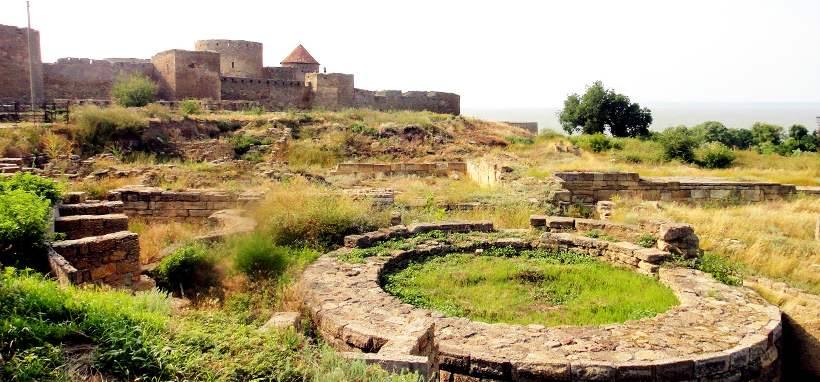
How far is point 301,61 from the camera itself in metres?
37.4

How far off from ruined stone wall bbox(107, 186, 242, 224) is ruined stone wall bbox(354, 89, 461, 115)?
23140mm

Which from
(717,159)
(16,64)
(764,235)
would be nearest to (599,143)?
(717,159)

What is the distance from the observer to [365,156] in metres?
21.4

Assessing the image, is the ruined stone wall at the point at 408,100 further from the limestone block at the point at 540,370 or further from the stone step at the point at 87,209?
the limestone block at the point at 540,370

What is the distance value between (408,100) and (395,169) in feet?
58.9

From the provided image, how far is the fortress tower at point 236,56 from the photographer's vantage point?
33.2m

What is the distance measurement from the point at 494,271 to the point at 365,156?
14.6 meters

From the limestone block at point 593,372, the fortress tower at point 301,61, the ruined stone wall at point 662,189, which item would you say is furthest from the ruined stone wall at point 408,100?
the limestone block at point 593,372

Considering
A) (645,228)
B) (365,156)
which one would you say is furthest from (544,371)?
(365,156)

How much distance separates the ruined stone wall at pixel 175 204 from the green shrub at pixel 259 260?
149 inches

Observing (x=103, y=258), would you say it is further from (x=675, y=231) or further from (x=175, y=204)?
(x=675, y=231)

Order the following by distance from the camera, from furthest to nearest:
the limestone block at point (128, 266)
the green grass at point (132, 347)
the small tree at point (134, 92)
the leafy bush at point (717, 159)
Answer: the small tree at point (134, 92) < the leafy bush at point (717, 159) < the limestone block at point (128, 266) < the green grass at point (132, 347)

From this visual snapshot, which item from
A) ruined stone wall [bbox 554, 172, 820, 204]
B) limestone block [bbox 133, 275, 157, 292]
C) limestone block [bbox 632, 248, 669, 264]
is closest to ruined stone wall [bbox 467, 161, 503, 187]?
ruined stone wall [bbox 554, 172, 820, 204]

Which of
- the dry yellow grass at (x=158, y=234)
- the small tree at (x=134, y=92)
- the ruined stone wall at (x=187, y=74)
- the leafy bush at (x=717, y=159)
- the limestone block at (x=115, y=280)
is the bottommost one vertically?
the dry yellow grass at (x=158, y=234)
